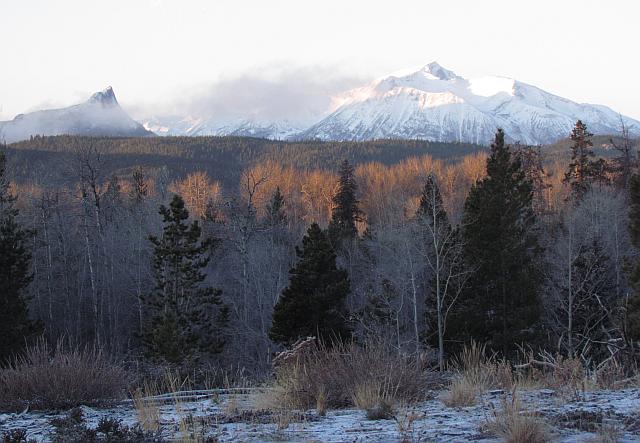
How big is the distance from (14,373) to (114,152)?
137636mm

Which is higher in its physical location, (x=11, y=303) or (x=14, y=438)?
(x=14, y=438)

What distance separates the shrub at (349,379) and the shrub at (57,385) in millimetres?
2056

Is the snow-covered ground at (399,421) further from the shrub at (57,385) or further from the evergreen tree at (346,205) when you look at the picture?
the evergreen tree at (346,205)

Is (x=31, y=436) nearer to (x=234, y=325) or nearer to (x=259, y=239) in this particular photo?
(x=234, y=325)

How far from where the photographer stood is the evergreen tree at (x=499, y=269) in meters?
25.9

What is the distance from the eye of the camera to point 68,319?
141 feet

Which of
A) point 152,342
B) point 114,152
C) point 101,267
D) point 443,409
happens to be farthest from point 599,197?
point 114,152

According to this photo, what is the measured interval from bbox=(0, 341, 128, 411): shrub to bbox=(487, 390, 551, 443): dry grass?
4.29 meters

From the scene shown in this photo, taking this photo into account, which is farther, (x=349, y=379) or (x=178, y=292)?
(x=178, y=292)

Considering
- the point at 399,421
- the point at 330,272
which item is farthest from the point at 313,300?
the point at 399,421

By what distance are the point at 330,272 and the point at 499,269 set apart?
7.62 m

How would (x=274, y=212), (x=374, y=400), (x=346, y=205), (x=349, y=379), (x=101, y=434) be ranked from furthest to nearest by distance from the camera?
(x=346, y=205) → (x=274, y=212) → (x=349, y=379) → (x=374, y=400) → (x=101, y=434)

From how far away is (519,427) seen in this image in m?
3.95

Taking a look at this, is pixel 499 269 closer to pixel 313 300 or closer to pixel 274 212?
pixel 313 300
